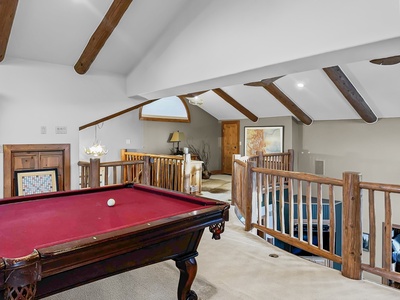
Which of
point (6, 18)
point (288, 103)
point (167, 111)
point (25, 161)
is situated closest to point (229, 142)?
point (167, 111)

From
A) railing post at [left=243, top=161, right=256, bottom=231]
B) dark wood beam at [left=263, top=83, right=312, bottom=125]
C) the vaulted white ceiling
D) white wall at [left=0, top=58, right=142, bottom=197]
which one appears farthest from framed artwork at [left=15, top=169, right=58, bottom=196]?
dark wood beam at [left=263, top=83, right=312, bottom=125]

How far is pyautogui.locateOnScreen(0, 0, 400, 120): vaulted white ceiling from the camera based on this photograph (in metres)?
2.58

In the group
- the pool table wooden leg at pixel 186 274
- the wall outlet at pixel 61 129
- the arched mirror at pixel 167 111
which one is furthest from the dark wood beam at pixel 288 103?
the pool table wooden leg at pixel 186 274

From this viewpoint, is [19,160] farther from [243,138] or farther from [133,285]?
[243,138]

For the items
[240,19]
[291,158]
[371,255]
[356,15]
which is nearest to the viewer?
[356,15]

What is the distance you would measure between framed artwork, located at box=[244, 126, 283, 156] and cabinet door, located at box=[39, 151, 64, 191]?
5.89 meters

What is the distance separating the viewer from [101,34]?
4.03 meters

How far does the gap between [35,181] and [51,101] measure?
127 cm

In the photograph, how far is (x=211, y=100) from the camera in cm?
948

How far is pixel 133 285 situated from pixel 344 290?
186 cm

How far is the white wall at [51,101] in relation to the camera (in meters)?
4.25

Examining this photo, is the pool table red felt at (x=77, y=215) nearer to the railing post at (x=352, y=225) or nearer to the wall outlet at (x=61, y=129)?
the railing post at (x=352, y=225)

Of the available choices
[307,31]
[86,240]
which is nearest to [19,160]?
[86,240]

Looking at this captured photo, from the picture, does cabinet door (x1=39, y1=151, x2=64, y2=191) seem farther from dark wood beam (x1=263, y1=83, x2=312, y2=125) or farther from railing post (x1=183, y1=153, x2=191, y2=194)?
dark wood beam (x1=263, y1=83, x2=312, y2=125)
